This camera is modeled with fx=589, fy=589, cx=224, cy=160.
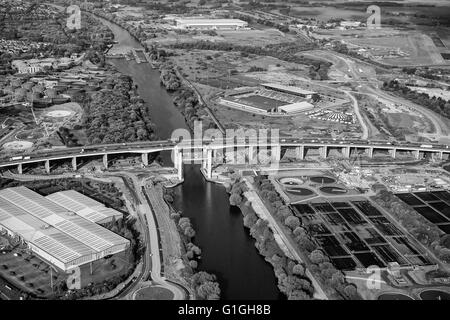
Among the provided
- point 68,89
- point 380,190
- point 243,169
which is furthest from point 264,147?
point 68,89

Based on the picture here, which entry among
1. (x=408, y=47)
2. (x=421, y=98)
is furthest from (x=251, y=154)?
(x=408, y=47)

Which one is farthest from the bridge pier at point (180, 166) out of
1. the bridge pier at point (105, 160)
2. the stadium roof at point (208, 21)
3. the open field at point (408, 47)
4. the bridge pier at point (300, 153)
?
the stadium roof at point (208, 21)

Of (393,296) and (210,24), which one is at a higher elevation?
(210,24)

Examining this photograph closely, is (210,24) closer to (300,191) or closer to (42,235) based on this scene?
(300,191)

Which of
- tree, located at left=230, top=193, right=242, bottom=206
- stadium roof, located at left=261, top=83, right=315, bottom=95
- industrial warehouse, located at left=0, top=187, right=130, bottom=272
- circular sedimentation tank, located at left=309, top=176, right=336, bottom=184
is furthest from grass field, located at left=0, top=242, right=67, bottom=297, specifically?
stadium roof, located at left=261, top=83, right=315, bottom=95

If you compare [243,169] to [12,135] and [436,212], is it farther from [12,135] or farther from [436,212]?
[12,135]

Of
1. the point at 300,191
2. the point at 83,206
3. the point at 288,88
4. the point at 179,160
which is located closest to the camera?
the point at 83,206
